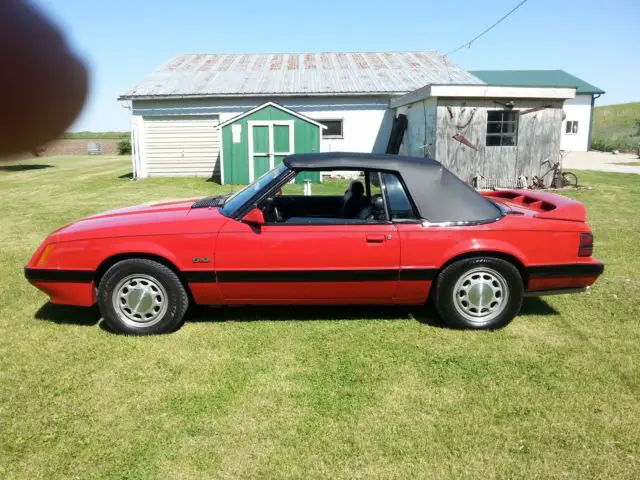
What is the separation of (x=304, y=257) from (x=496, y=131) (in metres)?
12.5

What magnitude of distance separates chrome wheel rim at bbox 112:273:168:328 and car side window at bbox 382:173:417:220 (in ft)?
6.79

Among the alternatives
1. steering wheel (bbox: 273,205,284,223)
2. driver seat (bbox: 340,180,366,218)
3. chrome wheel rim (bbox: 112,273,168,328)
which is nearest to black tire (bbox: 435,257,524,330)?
driver seat (bbox: 340,180,366,218)

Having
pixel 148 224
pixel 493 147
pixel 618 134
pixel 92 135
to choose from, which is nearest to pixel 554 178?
pixel 493 147

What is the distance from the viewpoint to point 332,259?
14.4ft

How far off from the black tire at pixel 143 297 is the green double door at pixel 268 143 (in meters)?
12.4

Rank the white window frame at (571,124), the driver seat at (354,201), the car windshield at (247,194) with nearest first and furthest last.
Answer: the car windshield at (247,194), the driver seat at (354,201), the white window frame at (571,124)

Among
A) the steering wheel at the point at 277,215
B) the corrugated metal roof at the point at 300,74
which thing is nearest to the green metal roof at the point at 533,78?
the corrugated metal roof at the point at 300,74

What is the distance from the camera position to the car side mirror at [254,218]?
4336mm

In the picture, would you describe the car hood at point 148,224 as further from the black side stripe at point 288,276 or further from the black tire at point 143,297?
the black side stripe at point 288,276

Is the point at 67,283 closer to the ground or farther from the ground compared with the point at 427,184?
closer to the ground

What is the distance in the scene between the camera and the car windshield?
4.61 meters

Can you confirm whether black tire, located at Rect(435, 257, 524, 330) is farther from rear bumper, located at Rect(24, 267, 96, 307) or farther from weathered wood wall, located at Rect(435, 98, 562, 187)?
weathered wood wall, located at Rect(435, 98, 562, 187)

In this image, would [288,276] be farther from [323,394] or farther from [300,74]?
[300,74]

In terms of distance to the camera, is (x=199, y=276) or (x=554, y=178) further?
(x=554, y=178)
